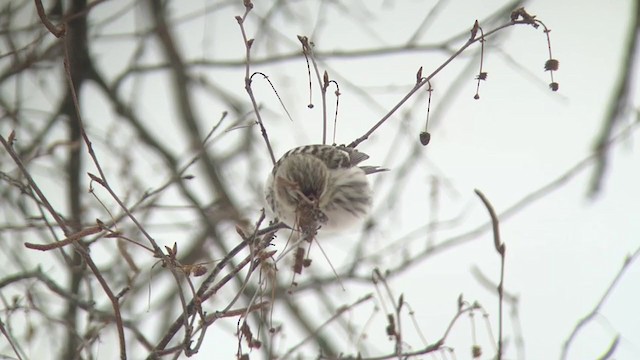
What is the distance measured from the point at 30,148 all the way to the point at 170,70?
88 centimetres

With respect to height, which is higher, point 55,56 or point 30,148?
point 55,56

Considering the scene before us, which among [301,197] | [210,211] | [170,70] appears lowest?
[301,197]

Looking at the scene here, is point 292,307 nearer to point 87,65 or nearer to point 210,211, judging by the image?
point 210,211

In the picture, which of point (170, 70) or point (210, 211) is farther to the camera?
point (170, 70)

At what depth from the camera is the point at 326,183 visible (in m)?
2.81

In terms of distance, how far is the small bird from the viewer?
256 centimetres

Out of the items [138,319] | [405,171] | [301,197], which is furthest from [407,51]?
[138,319]

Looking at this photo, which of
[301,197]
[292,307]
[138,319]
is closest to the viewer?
[301,197]

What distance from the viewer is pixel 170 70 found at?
3.79 metres

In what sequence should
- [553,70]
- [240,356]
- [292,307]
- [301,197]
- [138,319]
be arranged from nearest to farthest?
[240,356], [553,70], [301,197], [138,319], [292,307]

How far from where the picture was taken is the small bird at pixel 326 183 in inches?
101

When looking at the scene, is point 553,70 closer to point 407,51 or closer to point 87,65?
point 407,51

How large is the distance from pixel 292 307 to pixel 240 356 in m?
1.86

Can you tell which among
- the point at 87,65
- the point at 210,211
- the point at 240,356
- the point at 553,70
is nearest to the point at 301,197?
the point at 240,356
